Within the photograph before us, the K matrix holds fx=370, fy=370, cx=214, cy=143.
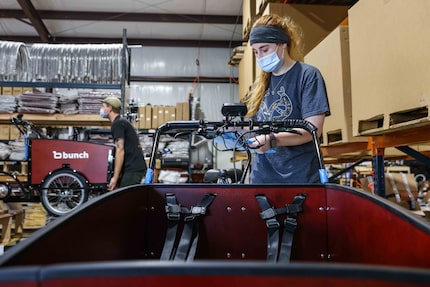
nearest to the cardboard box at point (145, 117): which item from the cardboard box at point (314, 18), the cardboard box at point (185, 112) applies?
the cardboard box at point (185, 112)

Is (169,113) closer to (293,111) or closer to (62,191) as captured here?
(62,191)

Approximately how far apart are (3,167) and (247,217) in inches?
257

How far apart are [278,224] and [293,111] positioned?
0.63m

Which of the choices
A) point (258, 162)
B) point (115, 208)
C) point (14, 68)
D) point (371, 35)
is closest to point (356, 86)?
point (371, 35)

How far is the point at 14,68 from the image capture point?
4.95 metres

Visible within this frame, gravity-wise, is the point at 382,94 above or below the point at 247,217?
above

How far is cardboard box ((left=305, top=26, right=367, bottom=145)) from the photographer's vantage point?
2688mm

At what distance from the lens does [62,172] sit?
164 inches

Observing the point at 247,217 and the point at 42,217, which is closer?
the point at 247,217

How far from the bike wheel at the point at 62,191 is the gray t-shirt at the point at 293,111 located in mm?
2994

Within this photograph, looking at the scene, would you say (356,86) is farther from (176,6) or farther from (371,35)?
(176,6)

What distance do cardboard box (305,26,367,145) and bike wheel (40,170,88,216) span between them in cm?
276

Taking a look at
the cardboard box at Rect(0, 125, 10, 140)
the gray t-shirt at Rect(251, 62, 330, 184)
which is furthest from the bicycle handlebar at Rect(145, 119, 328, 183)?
the cardboard box at Rect(0, 125, 10, 140)

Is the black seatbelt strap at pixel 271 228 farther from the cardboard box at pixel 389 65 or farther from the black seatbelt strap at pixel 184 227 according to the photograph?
the cardboard box at pixel 389 65
